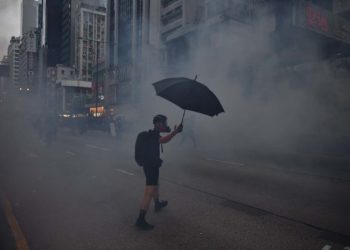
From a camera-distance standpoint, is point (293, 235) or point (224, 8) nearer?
point (293, 235)

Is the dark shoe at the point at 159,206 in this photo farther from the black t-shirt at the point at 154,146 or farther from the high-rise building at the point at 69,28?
the high-rise building at the point at 69,28

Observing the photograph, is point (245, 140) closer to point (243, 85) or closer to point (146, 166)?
point (243, 85)

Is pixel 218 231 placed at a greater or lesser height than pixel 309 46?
lesser

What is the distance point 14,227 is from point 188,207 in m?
2.15

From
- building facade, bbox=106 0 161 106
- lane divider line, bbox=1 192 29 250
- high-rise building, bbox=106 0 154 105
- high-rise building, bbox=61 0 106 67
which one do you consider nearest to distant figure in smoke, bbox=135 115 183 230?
lane divider line, bbox=1 192 29 250

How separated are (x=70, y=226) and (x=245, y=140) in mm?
11646

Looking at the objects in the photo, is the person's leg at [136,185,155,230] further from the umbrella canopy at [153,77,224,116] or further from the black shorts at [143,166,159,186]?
the umbrella canopy at [153,77,224,116]

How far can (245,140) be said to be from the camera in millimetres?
14617

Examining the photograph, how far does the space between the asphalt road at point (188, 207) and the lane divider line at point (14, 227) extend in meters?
0.06

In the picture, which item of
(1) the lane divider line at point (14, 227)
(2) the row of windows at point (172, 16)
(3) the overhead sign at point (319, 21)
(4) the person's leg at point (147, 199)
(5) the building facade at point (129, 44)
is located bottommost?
(1) the lane divider line at point (14, 227)

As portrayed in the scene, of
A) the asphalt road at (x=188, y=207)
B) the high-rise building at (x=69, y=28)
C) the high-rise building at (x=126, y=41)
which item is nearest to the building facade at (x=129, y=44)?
the high-rise building at (x=126, y=41)

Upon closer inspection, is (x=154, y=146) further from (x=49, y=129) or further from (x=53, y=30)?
(x=53, y=30)

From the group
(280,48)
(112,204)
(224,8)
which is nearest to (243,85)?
(280,48)

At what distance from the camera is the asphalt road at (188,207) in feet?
11.1
